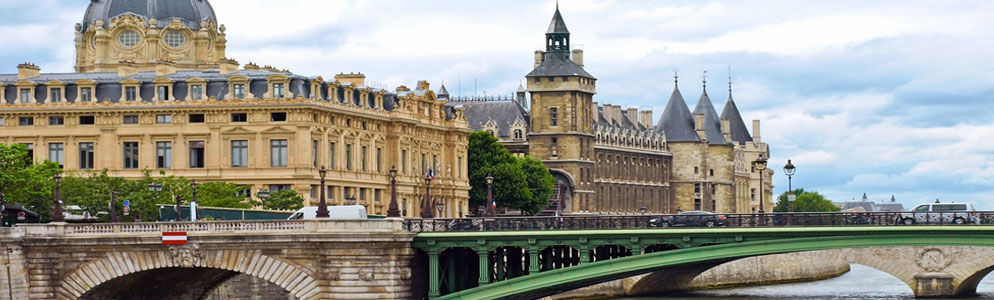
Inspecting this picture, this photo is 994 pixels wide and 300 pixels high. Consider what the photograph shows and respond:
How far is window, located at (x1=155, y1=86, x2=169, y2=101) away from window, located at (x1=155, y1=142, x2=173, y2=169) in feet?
7.55

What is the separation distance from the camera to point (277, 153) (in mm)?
106500

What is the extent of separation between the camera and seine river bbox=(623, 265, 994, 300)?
321 feet

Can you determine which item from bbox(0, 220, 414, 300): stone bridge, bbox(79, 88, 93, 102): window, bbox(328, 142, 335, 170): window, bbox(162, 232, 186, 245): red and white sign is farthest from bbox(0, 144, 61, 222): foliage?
bbox(162, 232, 186, 245): red and white sign

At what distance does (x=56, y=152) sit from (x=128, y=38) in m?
14.2

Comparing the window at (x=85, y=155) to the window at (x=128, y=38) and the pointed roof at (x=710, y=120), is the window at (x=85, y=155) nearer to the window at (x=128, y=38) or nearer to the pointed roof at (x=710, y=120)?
the window at (x=128, y=38)

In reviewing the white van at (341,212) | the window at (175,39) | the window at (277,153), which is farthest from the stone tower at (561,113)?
the white van at (341,212)

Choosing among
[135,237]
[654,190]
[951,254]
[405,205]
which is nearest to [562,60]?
[654,190]

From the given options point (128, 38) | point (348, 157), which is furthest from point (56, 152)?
point (348, 157)

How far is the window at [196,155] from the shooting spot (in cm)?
10638

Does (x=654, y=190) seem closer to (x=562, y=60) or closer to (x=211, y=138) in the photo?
(x=562, y=60)

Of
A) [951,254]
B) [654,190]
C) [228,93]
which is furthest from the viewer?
[654,190]

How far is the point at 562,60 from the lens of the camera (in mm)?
163125

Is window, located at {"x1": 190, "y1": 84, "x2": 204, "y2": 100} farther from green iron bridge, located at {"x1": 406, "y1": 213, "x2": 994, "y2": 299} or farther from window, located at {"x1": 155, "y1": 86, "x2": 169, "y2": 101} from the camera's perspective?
green iron bridge, located at {"x1": 406, "y1": 213, "x2": 994, "y2": 299}

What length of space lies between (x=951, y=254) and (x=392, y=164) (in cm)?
3387
